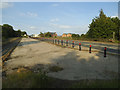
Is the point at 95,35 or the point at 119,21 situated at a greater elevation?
the point at 119,21

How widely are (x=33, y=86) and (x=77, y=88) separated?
163 centimetres

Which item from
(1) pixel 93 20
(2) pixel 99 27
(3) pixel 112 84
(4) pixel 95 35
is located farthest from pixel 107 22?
(3) pixel 112 84

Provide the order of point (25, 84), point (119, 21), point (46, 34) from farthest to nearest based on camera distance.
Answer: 1. point (46, 34)
2. point (119, 21)
3. point (25, 84)

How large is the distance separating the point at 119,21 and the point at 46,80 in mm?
50762

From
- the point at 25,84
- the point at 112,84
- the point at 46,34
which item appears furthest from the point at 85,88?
the point at 46,34

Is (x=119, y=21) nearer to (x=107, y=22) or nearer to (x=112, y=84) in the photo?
(x=107, y=22)

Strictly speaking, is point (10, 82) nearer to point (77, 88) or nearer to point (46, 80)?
point (46, 80)

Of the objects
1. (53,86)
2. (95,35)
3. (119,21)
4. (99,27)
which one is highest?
(119,21)

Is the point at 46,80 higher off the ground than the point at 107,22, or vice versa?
the point at 107,22

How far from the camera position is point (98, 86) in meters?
3.45

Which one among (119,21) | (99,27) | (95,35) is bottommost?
(95,35)

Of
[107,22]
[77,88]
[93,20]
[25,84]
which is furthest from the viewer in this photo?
[93,20]

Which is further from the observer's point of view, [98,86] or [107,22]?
[107,22]

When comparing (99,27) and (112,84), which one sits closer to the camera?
(112,84)
